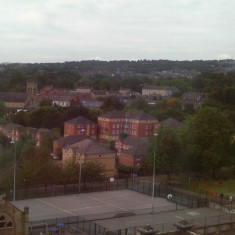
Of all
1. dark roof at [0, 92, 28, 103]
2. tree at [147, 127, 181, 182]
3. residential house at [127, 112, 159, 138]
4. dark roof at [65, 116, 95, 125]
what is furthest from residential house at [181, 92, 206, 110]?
tree at [147, 127, 181, 182]

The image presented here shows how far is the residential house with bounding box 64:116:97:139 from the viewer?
241 ft

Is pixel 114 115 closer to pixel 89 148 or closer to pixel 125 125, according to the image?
pixel 125 125

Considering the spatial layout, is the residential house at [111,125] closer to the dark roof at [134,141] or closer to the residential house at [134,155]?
the dark roof at [134,141]

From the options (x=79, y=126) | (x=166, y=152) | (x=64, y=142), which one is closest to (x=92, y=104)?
(x=79, y=126)

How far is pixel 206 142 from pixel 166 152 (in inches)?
239

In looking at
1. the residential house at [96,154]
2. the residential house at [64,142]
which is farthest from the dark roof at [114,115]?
the residential house at [96,154]

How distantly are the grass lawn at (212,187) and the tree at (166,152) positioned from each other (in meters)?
2.52

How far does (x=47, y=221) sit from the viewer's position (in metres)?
32.1

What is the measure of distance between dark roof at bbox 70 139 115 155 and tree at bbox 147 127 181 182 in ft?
18.6

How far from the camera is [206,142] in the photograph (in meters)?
50.2

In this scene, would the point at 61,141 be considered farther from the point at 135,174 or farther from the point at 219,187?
the point at 219,187

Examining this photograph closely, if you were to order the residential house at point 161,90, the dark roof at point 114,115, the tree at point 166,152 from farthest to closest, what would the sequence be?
the residential house at point 161,90
the dark roof at point 114,115
the tree at point 166,152

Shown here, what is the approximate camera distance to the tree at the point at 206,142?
4938 cm

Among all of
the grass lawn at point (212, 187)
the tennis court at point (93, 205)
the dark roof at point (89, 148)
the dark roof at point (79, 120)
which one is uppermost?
A: the dark roof at point (79, 120)
